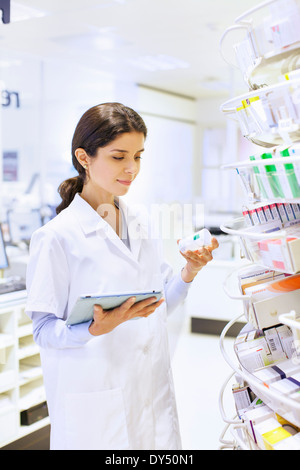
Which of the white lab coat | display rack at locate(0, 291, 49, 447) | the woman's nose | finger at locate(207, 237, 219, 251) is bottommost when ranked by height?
display rack at locate(0, 291, 49, 447)

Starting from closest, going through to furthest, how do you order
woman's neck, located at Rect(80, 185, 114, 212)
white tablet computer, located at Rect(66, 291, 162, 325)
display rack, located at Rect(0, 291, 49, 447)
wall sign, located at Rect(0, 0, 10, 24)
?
white tablet computer, located at Rect(66, 291, 162, 325)
woman's neck, located at Rect(80, 185, 114, 212)
wall sign, located at Rect(0, 0, 10, 24)
display rack, located at Rect(0, 291, 49, 447)

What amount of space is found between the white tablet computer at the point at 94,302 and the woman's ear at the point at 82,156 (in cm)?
46

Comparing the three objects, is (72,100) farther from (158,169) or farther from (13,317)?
(13,317)

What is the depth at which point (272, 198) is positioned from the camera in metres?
1.13

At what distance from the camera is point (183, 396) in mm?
3301

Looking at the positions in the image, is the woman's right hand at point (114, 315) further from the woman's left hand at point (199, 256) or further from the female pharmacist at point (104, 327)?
the woman's left hand at point (199, 256)

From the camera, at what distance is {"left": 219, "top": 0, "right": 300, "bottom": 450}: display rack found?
1.06 meters

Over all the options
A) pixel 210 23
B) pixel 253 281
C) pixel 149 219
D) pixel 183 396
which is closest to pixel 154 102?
pixel 210 23

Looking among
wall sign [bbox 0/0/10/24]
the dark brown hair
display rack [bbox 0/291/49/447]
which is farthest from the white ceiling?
the dark brown hair

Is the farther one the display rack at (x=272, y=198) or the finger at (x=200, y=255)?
the finger at (x=200, y=255)

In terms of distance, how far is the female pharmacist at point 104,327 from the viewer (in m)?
1.36

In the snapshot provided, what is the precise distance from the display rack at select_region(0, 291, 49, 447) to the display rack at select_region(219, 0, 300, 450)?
1.50 m

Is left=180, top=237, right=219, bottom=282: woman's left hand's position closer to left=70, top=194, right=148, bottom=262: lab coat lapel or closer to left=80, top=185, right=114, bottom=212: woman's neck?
left=70, top=194, right=148, bottom=262: lab coat lapel

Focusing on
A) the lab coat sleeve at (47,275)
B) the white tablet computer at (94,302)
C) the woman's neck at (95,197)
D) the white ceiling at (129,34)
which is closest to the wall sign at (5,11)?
the white ceiling at (129,34)
